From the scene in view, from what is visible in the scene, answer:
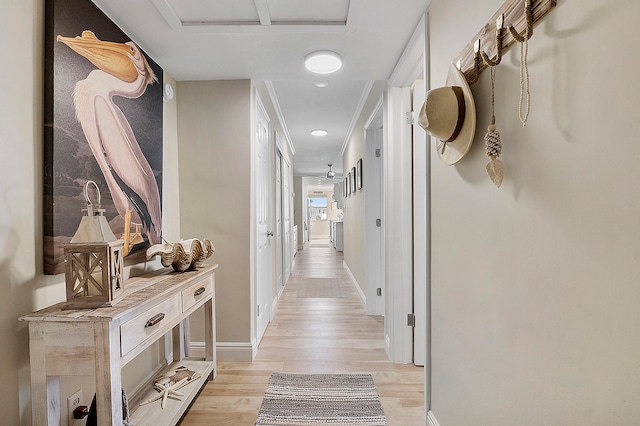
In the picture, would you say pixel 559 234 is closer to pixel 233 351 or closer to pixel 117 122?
pixel 117 122

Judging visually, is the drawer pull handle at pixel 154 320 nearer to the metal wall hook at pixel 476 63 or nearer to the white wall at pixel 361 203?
the metal wall hook at pixel 476 63

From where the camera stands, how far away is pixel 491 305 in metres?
1.05

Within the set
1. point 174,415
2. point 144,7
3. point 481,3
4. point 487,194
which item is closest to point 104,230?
point 174,415

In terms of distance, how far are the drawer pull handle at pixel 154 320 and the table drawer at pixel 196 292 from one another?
26 cm

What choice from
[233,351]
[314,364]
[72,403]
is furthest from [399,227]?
[72,403]

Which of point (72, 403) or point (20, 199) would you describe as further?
point (72, 403)

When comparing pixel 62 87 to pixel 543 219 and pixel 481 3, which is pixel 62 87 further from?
pixel 543 219

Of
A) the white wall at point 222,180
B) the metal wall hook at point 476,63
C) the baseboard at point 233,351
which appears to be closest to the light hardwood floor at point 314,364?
the baseboard at point 233,351

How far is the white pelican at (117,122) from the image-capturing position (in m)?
1.46

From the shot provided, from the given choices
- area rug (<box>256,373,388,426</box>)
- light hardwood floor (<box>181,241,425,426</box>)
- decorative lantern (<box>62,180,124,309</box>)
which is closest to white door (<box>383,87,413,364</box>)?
light hardwood floor (<box>181,241,425,426</box>)

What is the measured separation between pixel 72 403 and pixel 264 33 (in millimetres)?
2022

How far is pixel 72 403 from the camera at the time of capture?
1.42m

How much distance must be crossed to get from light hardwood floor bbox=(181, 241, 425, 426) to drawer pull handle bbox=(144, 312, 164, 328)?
0.73 metres

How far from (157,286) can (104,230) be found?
419 millimetres
